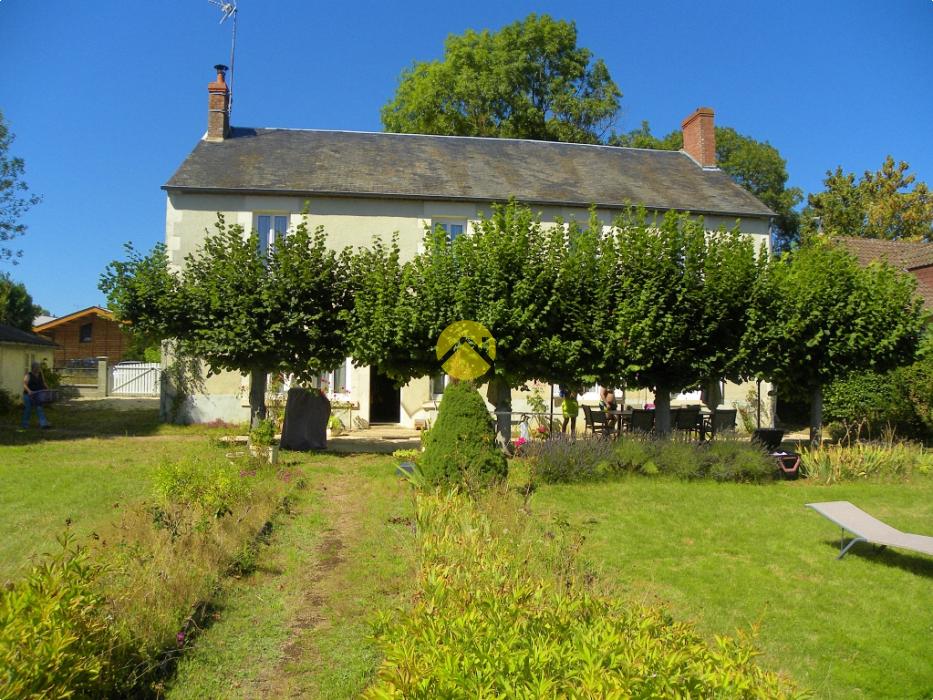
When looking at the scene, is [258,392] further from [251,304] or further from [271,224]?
[271,224]

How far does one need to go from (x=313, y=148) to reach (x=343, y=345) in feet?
29.0

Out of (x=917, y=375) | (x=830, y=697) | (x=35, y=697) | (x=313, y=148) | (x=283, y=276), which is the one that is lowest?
(x=830, y=697)

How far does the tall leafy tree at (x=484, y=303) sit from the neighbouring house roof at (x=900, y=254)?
12611 mm

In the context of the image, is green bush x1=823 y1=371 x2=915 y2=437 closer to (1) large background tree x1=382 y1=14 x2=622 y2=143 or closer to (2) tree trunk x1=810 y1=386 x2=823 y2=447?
(2) tree trunk x1=810 y1=386 x2=823 y2=447

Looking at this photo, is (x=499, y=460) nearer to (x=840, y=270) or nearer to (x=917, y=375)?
(x=840, y=270)

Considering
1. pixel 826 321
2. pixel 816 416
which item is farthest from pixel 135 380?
pixel 826 321

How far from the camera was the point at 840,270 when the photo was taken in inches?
556

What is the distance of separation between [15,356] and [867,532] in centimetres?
2402

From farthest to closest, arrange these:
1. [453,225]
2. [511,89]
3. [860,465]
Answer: [511,89], [453,225], [860,465]

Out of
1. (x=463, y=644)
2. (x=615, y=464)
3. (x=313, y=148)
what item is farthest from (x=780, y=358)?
(x=313, y=148)

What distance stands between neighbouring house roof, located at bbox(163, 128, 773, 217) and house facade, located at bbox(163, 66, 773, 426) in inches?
2.0

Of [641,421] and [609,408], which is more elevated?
[609,408]

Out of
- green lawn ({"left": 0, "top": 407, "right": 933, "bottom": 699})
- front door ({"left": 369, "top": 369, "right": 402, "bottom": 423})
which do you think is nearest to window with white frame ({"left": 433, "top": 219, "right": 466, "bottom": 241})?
front door ({"left": 369, "top": 369, "right": 402, "bottom": 423})

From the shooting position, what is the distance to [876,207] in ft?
104
